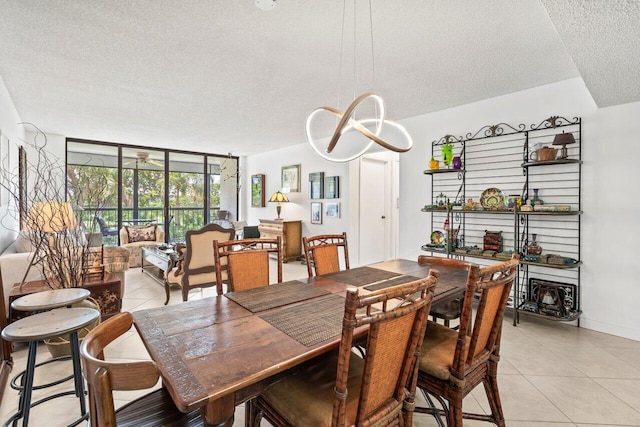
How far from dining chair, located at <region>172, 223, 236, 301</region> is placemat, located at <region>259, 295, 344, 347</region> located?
2.12m

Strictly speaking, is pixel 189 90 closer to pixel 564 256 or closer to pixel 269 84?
pixel 269 84

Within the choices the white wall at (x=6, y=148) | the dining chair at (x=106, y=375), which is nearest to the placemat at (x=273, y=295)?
the dining chair at (x=106, y=375)

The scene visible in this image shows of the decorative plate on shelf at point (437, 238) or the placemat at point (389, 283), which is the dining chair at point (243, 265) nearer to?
the placemat at point (389, 283)

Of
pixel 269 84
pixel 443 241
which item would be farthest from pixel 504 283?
pixel 269 84

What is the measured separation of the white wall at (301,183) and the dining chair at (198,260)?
2684mm

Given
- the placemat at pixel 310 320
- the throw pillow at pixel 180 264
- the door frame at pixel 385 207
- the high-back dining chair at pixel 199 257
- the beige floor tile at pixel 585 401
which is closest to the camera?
the placemat at pixel 310 320

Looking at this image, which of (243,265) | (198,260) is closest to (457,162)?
(243,265)

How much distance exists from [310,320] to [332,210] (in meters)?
4.64

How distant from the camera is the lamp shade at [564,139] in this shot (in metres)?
3.00

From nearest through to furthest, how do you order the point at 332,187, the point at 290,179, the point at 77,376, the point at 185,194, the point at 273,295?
the point at 273,295, the point at 77,376, the point at 332,187, the point at 290,179, the point at 185,194

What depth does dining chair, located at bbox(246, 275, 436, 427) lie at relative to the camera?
101 centimetres

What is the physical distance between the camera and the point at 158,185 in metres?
7.28

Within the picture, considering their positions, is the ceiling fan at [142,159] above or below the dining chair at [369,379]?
above

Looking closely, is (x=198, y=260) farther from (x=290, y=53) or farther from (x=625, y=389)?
(x=625, y=389)
